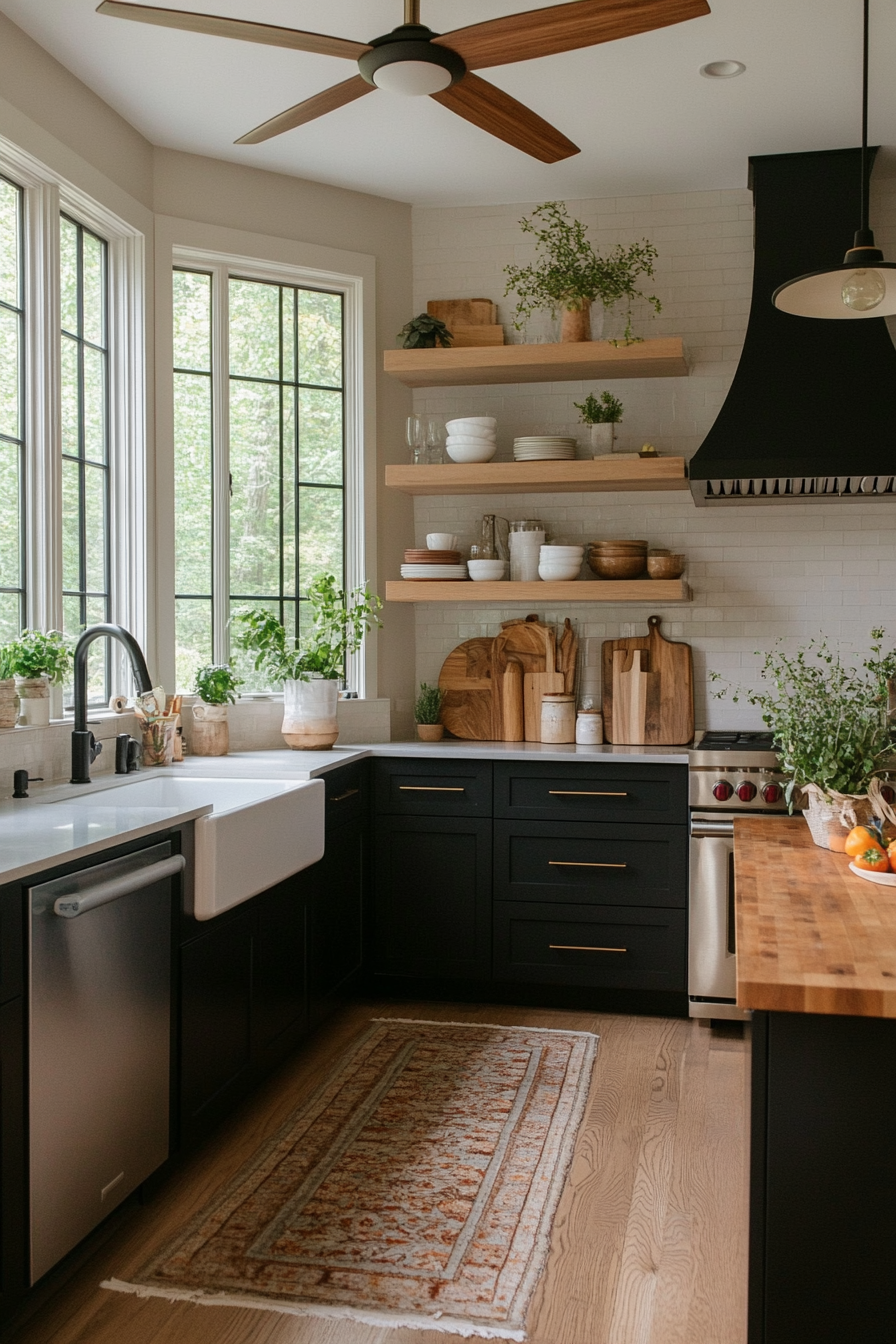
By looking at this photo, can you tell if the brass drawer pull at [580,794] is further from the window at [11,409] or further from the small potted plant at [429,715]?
the window at [11,409]

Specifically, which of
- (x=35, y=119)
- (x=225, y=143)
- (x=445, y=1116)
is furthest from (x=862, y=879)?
(x=225, y=143)

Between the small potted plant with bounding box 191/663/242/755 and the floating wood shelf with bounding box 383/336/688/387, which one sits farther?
the floating wood shelf with bounding box 383/336/688/387

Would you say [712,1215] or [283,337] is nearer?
[712,1215]

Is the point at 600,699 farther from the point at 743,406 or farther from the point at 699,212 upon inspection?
the point at 699,212

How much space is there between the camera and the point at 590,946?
418cm

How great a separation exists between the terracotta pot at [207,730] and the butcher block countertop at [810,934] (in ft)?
7.08

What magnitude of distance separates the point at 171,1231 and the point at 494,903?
6.16 ft

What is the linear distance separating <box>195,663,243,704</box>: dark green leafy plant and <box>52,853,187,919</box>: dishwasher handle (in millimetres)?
1531

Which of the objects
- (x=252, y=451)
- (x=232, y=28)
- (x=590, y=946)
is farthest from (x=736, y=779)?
(x=232, y=28)

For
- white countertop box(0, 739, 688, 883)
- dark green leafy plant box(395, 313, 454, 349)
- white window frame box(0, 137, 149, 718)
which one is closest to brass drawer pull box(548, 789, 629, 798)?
white countertop box(0, 739, 688, 883)

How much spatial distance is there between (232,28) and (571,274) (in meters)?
2.24

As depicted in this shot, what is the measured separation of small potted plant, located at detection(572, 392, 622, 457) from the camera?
459 centimetres

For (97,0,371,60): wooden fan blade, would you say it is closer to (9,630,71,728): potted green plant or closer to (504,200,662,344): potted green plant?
(9,630,71,728): potted green plant

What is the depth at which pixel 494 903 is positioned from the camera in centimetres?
427
